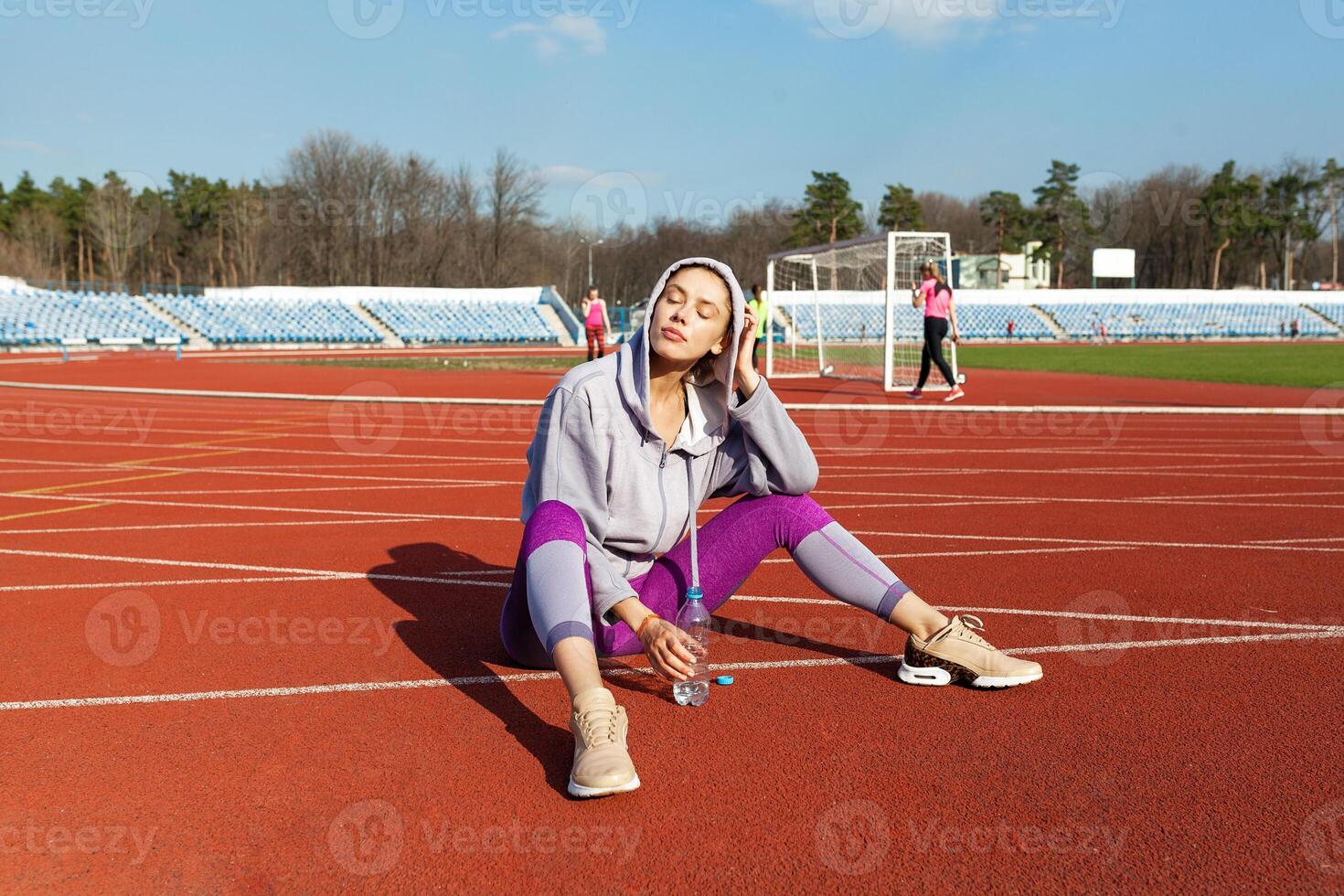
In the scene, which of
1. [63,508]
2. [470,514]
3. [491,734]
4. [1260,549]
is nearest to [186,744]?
[491,734]

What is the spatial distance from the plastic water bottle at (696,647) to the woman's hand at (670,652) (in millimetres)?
99

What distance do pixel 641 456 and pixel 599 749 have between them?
3.17ft

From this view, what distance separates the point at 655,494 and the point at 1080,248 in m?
88.5

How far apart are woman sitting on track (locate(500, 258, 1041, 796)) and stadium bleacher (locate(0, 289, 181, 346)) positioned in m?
39.9

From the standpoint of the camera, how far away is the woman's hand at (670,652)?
2859mm

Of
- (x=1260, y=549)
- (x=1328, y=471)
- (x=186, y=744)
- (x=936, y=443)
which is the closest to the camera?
(x=186, y=744)

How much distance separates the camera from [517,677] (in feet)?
11.7

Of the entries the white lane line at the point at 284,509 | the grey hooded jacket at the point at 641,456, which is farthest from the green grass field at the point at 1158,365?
the grey hooded jacket at the point at 641,456

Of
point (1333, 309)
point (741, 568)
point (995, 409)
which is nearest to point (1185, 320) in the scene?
point (1333, 309)

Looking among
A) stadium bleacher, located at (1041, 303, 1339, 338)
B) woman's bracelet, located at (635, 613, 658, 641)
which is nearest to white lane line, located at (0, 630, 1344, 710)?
woman's bracelet, located at (635, 613, 658, 641)

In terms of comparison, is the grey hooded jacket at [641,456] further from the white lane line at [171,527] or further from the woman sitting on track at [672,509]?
the white lane line at [171,527]

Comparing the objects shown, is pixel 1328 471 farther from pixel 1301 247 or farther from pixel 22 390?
pixel 1301 247

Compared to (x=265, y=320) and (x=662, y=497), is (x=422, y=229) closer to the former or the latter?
(x=265, y=320)

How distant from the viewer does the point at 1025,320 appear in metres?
55.7
